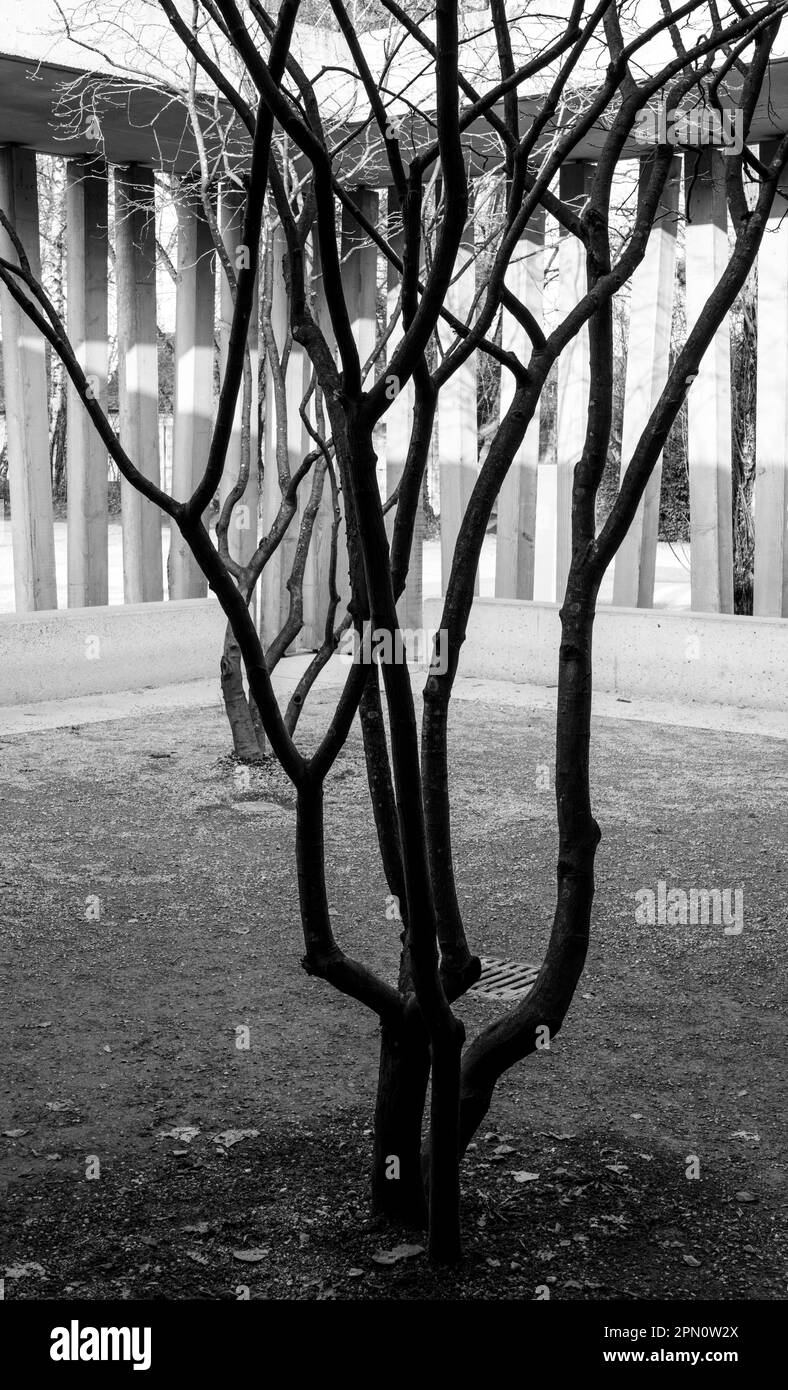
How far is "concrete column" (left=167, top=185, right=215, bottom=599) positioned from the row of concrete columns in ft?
0.05

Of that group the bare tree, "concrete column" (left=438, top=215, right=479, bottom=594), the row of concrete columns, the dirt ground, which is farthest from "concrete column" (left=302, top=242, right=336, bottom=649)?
the bare tree

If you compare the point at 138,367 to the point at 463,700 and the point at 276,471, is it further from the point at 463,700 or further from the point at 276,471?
the point at 463,700

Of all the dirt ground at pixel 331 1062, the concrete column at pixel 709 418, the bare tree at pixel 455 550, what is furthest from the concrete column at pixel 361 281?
the bare tree at pixel 455 550

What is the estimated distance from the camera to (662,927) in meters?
4.43

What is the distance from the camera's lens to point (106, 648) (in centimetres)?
887

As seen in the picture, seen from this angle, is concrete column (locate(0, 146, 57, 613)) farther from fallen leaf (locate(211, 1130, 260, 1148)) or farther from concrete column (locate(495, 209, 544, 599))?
fallen leaf (locate(211, 1130, 260, 1148))

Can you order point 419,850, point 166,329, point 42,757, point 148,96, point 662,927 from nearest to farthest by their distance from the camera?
point 419,850
point 662,927
point 42,757
point 148,96
point 166,329

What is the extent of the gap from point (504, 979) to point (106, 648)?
5533mm

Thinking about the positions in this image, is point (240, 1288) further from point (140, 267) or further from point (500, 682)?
point (140, 267)

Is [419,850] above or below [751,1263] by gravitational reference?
above

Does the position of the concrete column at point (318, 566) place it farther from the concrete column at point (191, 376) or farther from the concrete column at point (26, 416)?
the concrete column at point (26, 416)

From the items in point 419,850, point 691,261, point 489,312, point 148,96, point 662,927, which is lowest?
point 662,927
